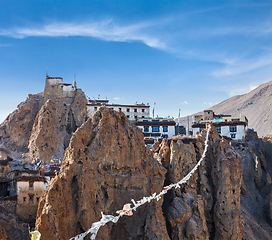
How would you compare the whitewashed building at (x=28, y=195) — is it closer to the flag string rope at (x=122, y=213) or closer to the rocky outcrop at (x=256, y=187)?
the flag string rope at (x=122, y=213)

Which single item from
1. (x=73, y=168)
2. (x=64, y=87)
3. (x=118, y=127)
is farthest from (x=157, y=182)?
(x=64, y=87)

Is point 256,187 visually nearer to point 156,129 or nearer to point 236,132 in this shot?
point 236,132

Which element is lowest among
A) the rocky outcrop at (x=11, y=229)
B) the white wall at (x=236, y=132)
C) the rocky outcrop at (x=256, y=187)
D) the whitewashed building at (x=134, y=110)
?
the rocky outcrop at (x=256, y=187)

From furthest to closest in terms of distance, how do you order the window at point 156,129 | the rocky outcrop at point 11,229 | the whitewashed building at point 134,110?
the whitewashed building at point 134,110, the window at point 156,129, the rocky outcrop at point 11,229

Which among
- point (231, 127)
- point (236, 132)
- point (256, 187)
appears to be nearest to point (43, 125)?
point (231, 127)

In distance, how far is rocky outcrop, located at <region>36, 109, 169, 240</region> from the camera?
26734 millimetres

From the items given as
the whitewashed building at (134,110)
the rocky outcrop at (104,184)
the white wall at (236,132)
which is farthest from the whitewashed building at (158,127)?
the rocky outcrop at (104,184)

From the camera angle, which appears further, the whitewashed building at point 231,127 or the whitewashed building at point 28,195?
the whitewashed building at point 231,127

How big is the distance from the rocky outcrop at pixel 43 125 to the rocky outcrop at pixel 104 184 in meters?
32.3

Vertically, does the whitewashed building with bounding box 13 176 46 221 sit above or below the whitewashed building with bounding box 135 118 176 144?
below

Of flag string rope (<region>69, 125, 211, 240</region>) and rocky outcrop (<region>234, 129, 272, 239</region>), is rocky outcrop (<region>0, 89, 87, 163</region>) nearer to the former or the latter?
flag string rope (<region>69, 125, 211, 240</region>)

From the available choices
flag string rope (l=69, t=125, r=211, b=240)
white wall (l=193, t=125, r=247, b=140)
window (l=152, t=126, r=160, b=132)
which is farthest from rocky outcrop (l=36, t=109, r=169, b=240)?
white wall (l=193, t=125, r=247, b=140)

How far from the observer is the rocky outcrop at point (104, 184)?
2673 cm

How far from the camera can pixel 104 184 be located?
100 ft
